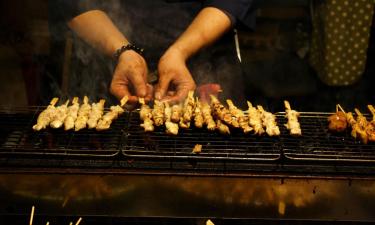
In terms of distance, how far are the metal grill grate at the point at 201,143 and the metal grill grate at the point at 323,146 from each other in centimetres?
14

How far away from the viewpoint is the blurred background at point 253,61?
6730 mm

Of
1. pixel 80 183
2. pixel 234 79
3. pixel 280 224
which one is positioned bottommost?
pixel 280 224

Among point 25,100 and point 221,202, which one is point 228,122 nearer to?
point 221,202

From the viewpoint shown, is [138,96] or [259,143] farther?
[138,96]

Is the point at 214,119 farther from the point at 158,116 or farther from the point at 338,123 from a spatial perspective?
the point at 338,123

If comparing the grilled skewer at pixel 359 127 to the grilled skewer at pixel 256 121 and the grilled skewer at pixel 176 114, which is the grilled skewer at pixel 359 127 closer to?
the grilled skewer at pixel 256 121

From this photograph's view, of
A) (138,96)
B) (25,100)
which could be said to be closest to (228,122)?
(138,96)

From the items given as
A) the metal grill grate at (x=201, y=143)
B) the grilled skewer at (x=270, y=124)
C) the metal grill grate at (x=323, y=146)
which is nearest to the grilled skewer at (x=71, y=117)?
the metal grill grate at (x=201, y=143)

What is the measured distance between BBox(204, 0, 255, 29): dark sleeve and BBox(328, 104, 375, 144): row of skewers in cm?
214

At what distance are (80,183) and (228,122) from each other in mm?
1327

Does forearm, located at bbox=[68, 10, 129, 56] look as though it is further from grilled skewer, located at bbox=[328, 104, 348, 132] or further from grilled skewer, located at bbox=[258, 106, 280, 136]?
grilled skewer, located at bbox=[328, 104, 348, 132]

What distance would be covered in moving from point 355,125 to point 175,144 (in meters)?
1.62

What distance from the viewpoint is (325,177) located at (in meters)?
3.18

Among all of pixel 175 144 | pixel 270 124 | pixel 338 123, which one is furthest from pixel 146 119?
pixel 338 123
